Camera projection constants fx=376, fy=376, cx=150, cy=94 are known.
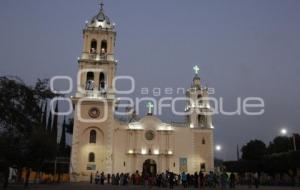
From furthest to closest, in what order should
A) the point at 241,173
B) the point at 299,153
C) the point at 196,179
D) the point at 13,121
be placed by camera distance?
1. the point at 241,173
2. the point at 299,153
3. the point at 196,179
4. the point at 13,121

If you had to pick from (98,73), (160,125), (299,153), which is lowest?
(299,153)

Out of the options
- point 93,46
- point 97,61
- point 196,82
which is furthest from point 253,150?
point 93,46

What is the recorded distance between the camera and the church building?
44719mm

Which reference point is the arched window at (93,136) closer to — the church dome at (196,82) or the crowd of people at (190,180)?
the crowd of people at (190,180)

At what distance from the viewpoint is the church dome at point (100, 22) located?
49344 mm

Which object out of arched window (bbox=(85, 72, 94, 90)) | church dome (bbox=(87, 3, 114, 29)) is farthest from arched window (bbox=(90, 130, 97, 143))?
church dome (bbox=(87, 3, 114, 29))

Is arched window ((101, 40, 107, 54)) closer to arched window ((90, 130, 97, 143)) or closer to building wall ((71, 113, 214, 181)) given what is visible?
building wall ((71, 113, 214, 181))

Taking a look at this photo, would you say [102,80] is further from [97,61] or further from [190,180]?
[190,180]

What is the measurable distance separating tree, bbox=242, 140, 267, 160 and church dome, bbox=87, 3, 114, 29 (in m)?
37.2

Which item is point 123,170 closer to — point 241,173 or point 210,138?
point 210,138

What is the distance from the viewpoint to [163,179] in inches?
1335

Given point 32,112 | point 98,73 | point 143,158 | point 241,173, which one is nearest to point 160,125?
point 143,158

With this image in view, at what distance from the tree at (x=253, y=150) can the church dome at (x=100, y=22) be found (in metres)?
37.2

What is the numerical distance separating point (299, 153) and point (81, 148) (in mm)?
25166
